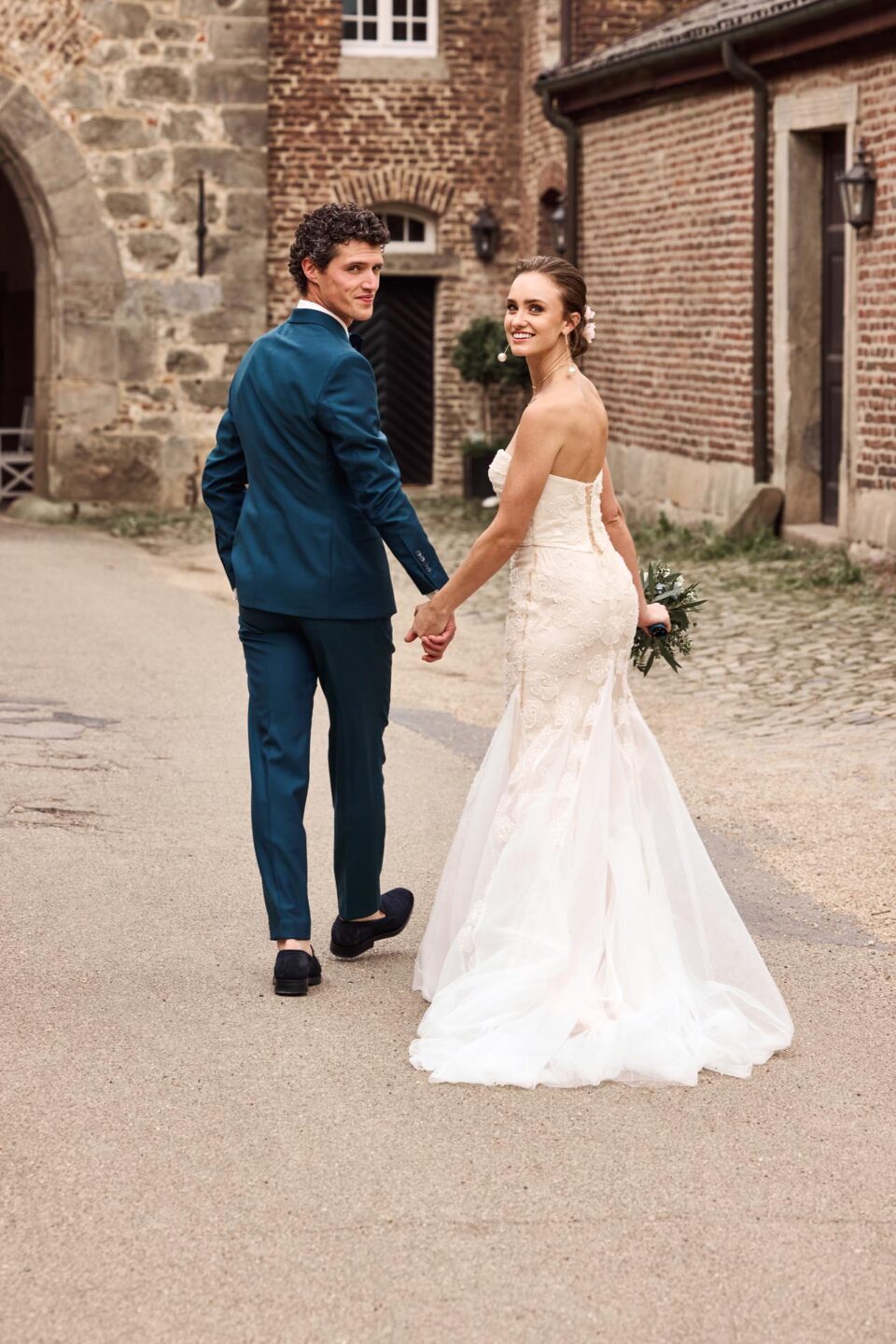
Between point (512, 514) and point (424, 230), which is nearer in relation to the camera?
point (512, 514)

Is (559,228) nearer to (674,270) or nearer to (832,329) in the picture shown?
(674,270)

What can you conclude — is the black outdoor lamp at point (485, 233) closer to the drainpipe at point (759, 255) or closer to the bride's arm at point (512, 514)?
the drainpipe at point (759, 255)

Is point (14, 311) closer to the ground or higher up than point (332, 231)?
higher up

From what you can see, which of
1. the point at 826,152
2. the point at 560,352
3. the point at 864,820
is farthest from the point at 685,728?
the point at 826,152

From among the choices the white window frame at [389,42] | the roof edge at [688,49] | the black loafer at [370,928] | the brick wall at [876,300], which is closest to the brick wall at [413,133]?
the white window frame at [389,42]

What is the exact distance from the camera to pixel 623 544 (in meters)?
5.09

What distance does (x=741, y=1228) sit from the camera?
3643mm

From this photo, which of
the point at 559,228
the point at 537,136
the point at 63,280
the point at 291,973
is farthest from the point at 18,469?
the point at 291,973

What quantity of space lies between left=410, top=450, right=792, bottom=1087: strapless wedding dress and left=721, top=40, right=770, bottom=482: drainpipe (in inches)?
410

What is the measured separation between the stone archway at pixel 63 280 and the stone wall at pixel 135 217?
17mm

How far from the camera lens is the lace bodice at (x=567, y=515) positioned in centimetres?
486

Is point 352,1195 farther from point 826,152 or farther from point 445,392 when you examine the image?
point 445,392

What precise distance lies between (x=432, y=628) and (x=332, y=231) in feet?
3.30

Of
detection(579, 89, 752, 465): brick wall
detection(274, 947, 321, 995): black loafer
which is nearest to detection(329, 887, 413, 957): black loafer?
detection(274, 947, 321, 995): black loafer
